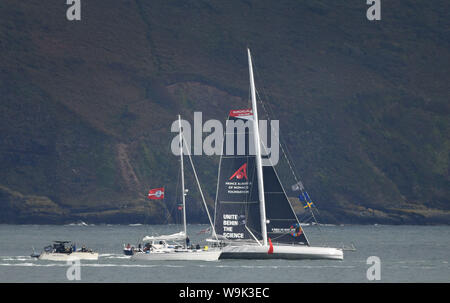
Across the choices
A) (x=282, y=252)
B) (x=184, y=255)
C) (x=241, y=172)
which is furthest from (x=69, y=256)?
(x=282, y=252)

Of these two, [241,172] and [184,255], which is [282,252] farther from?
[184,255]

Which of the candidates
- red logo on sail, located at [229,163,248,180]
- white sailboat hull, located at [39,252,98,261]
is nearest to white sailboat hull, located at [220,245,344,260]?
red logo on sail, located at [229,163,248,180]

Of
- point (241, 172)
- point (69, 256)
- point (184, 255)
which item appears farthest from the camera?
point (69, 256)

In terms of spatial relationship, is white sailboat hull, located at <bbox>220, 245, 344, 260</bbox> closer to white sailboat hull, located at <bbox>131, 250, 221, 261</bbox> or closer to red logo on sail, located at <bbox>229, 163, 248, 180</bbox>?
white sailboat hull, located at <bbox>131, 250, 221, 261</bbox>

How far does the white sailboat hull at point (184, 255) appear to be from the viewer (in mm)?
60781

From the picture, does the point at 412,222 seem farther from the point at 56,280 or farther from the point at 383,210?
the point at 56,280

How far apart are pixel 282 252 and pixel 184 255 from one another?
743 cm

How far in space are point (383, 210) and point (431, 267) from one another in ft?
437

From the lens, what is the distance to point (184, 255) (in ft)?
205

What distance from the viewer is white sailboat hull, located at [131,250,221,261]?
6078 centimetres

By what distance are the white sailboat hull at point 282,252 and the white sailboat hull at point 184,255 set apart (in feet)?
3.98

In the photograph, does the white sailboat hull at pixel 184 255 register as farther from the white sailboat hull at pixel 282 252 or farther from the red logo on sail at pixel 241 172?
the red logo on sail at pixel 241 172

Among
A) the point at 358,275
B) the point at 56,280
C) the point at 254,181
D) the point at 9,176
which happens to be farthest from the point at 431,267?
the point at 9,176
